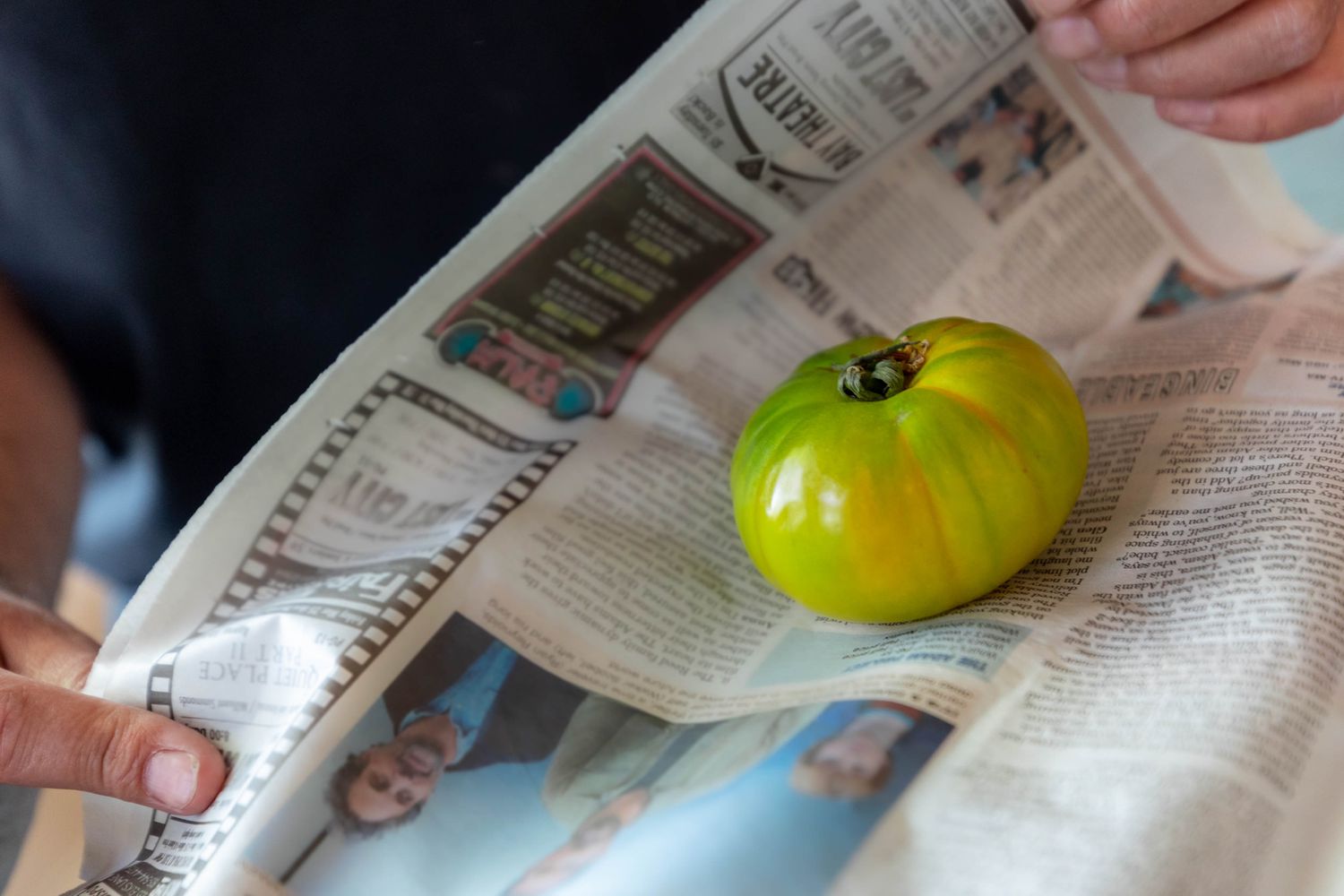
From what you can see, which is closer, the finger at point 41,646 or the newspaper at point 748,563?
the newspaper at point 748,563

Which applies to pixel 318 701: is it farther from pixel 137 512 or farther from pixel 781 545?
pixel 137 512

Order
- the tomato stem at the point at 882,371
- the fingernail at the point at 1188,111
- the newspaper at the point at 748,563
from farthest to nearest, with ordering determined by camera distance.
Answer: the fingernail at the point at 1188,111
the tomato stem at the point at 882,371
the newspaper at the point at 748,563

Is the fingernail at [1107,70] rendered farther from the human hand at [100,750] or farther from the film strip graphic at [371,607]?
the human hand at [100,750]

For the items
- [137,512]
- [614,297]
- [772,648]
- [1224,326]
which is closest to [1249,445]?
[1224,326]

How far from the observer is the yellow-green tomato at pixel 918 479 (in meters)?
0.42

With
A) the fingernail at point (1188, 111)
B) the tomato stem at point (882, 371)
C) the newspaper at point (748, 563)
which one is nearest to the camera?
the newspaper at point (748, 563)

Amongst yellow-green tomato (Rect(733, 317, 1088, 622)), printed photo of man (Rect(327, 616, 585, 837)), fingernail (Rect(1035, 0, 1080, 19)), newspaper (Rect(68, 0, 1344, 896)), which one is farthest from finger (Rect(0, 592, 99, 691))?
fingernail (Rect(1035, 0, 1080, 19))

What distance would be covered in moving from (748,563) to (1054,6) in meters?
0.33

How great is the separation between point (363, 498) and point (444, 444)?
2.1 inches

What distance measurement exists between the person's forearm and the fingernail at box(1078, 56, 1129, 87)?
662mm

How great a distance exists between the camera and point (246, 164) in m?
0.60

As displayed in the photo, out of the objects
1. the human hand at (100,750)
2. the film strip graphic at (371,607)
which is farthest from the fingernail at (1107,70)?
the human hand at (100,750)

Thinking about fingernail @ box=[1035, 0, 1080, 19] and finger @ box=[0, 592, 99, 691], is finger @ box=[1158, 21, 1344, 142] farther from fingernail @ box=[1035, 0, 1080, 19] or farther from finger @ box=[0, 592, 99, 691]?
finger @ box=[0, 592, 99, 691]

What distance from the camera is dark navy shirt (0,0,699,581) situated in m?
0.58
